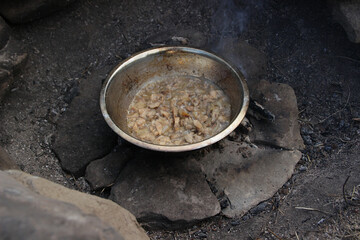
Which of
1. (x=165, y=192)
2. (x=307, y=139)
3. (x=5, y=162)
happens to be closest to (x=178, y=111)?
(x=165, y=192)

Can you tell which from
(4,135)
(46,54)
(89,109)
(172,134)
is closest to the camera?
(172,134)

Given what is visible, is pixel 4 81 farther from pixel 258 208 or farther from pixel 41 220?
pixel 258 208

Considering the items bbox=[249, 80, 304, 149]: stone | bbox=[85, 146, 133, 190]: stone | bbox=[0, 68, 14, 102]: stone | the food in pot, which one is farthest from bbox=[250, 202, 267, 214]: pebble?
bbox=[0, 68, 14, 102]: stone

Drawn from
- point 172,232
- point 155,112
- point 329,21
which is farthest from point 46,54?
point 329,21

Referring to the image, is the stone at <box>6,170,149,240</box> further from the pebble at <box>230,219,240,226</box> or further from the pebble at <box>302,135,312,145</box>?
the pebble at <box>302,135,312,145</box>

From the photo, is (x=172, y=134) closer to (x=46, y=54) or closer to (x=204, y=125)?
(x=204, y=125)

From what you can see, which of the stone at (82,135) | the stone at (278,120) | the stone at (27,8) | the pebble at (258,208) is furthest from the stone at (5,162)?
the stone at (278,120)
